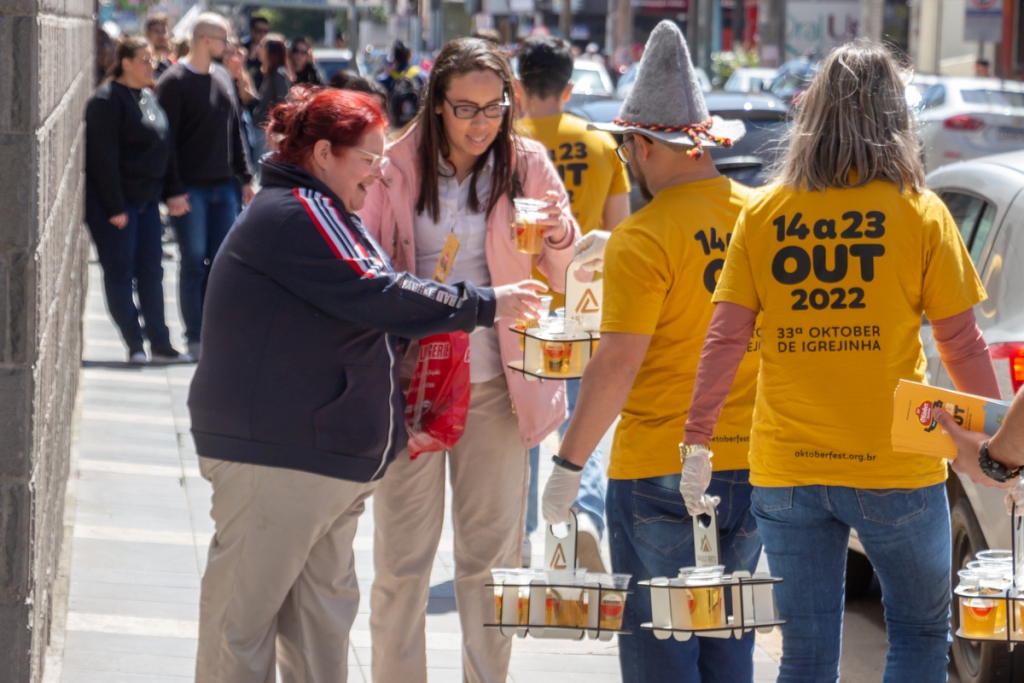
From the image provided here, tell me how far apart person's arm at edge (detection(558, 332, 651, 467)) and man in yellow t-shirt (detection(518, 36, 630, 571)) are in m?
2.14

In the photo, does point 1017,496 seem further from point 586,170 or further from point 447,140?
point 586,170

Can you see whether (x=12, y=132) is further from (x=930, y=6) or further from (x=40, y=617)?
(x=930, y=6)

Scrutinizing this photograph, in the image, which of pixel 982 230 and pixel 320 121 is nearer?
pixel 320 121

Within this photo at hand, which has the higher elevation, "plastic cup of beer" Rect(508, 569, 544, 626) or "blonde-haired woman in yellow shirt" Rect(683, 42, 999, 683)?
"blonde-haired woman in yellow shirt" Rect(683, 42, 999, 683)

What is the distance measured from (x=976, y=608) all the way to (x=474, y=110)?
74.4 inches

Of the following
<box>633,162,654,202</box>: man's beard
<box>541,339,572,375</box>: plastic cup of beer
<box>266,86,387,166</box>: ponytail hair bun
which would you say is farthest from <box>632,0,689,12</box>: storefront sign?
<box>266,86,387,166</box>: ponytail hair bun

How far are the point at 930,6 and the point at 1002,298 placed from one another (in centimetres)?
4419

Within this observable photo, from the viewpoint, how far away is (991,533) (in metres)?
4.62

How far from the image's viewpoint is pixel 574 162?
5.93 m

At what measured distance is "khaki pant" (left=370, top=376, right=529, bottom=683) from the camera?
400cm

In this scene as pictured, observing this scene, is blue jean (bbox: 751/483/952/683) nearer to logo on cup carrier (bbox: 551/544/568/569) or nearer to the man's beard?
logo on cup carrier (bbox: 551/544/568/569)

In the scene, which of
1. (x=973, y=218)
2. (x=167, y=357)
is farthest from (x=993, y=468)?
(x=167, y=357)

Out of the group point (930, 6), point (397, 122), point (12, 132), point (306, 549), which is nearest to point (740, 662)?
point (306, 549)

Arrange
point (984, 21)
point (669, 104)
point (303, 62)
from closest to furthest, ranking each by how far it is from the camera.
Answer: point (669, 104)
point (303, 62)
point (984, 21)
